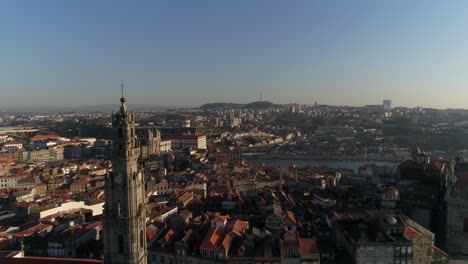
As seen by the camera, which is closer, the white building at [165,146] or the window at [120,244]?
the window at [120,244]

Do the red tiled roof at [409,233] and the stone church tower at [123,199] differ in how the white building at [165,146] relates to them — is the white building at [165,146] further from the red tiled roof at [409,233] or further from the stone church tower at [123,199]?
the stone church tower at [123,199]

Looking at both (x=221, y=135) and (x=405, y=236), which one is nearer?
(x=405, y=236)

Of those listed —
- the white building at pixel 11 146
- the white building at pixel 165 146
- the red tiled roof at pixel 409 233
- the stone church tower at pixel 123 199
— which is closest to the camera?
the stone church tower at pixel 123 199

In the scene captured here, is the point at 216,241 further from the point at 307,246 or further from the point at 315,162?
the point at 315,162

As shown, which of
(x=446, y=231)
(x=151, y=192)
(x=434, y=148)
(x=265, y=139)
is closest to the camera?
(x=446, y=231)

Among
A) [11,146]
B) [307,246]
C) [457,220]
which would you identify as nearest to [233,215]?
[307,246]

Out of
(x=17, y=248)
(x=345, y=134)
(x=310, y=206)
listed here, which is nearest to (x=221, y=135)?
(x=345, y=134)

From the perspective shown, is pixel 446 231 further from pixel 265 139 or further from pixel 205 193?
pixel 265 139

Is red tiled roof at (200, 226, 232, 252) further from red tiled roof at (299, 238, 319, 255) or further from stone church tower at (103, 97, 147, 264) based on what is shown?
stone church tower at (103, 97, 147, 264)

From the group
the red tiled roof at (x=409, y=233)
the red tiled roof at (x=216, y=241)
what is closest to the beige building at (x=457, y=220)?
the red tiled roof at (x=409, y=233)
